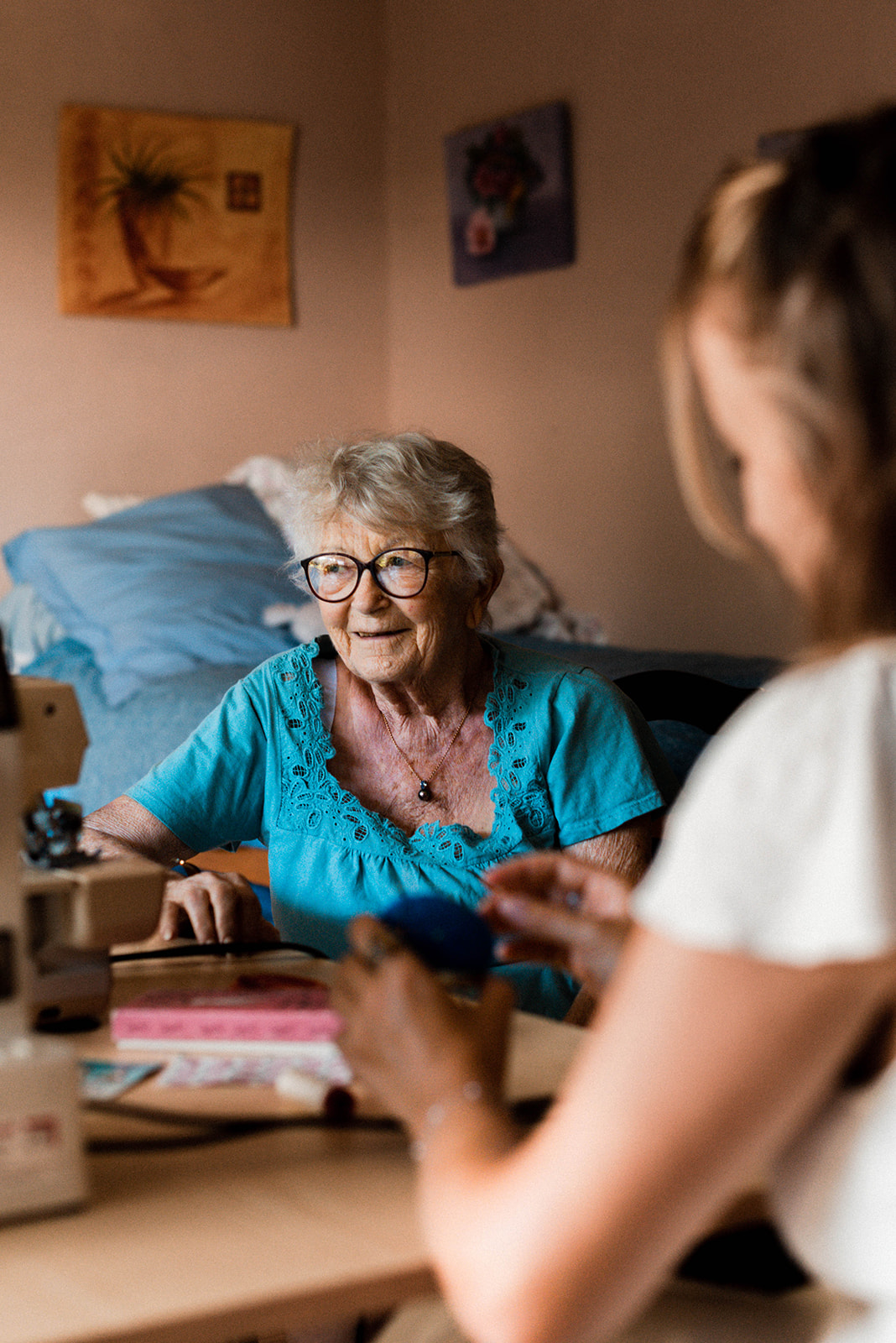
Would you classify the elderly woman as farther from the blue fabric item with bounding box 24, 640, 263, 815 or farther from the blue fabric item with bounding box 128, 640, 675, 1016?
the blue fabric item with bounding box 24, 640, 263, 815

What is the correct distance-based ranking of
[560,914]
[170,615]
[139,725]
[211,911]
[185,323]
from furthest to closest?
[185,323], [170,615], [139,725], [211,911], [560,914]

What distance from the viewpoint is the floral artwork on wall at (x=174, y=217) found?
3.70 m

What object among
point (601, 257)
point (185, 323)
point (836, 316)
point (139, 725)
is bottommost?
point (139, 725)

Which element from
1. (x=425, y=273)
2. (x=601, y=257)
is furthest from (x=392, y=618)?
(x=425, y=273)

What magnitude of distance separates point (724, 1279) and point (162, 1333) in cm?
39

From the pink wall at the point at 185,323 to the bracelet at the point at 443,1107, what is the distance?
127 inches

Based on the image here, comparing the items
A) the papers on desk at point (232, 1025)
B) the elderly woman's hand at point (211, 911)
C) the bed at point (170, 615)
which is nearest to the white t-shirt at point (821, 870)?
the papers on desk at point (232, 1025)

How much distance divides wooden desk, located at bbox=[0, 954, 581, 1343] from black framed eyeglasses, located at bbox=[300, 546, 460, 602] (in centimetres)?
88

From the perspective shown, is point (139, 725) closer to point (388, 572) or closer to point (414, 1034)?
point (388, 572)

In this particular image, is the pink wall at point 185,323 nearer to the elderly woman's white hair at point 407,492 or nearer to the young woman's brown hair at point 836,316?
the elderly woman's white hair at point 407,492

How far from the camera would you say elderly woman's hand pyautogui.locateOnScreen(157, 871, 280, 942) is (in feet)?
4.63

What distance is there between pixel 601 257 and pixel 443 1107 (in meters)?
3.14

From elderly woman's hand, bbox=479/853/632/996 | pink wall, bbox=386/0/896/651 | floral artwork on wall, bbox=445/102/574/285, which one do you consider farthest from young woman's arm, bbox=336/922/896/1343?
floral artwork on wall, bbox=445/102/574/285

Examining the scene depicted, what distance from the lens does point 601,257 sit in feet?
11.7
